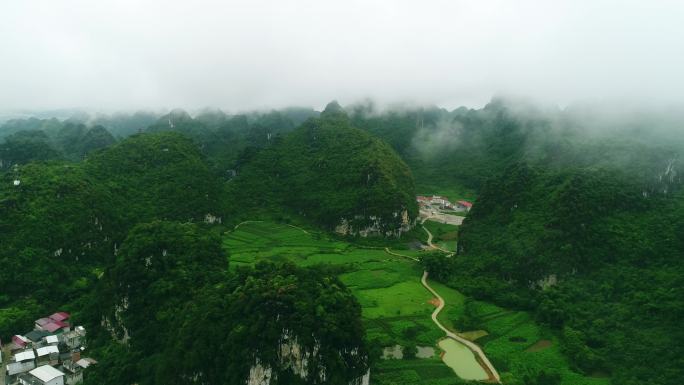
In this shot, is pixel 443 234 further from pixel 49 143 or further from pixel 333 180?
pixel 49 143

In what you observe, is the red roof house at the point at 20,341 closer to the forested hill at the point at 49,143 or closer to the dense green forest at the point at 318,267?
the dense green forest at the point at 318,267

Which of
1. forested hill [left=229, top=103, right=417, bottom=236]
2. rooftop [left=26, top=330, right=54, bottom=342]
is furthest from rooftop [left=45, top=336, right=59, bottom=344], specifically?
forested hill [left=229, top=103, right=417, bottom=236]

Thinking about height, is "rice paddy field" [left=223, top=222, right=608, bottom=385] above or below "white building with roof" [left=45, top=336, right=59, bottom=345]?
above

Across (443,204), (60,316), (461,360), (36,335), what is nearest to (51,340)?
(36,335)

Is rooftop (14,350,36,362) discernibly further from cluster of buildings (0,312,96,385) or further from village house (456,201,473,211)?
village house (456,201,473,211)

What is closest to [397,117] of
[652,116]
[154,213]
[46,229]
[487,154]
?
[487,154]

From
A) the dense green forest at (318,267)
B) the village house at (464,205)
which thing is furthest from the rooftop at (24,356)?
the village house at (464,205)

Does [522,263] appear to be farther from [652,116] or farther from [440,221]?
[652,116]
